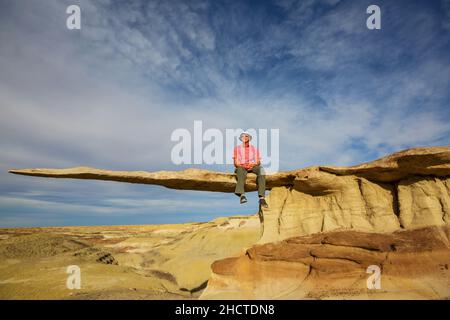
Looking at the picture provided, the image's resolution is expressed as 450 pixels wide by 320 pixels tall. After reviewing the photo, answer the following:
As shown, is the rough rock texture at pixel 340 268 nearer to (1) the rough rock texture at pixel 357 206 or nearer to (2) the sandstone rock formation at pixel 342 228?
(2) the sandstone rock formation at pixel 342 228

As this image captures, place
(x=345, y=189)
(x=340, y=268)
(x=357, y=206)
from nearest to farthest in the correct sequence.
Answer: (x=340, y=268) < (x=357, y=206) < (x=345, y=189)

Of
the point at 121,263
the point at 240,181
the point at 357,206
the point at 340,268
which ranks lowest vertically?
the point at 121,263

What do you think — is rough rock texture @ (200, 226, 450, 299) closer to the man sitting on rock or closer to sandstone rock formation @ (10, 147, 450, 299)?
sandstone rock formation @ (10, 147, 450, 299)

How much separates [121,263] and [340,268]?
16.2 m

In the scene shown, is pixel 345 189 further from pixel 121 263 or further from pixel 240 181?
pixel 121 263

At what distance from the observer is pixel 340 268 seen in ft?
26.2

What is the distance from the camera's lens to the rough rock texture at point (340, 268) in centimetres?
693

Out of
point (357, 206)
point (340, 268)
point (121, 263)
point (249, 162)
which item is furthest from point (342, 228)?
point (121, 263)

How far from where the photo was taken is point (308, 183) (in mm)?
9711

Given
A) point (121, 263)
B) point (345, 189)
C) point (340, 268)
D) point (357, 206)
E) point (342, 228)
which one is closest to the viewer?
point (340, 268)

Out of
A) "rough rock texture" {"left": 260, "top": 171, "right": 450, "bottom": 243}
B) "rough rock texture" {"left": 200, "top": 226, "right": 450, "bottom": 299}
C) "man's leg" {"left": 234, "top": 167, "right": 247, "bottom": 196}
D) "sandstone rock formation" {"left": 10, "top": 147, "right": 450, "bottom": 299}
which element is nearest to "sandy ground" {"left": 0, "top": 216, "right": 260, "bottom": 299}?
"rough rock texture" {"left": 200, "top": 226, "right": 450, "bottom": 299}

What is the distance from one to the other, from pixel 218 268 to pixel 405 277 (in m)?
5.54

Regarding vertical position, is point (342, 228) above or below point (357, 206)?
below
